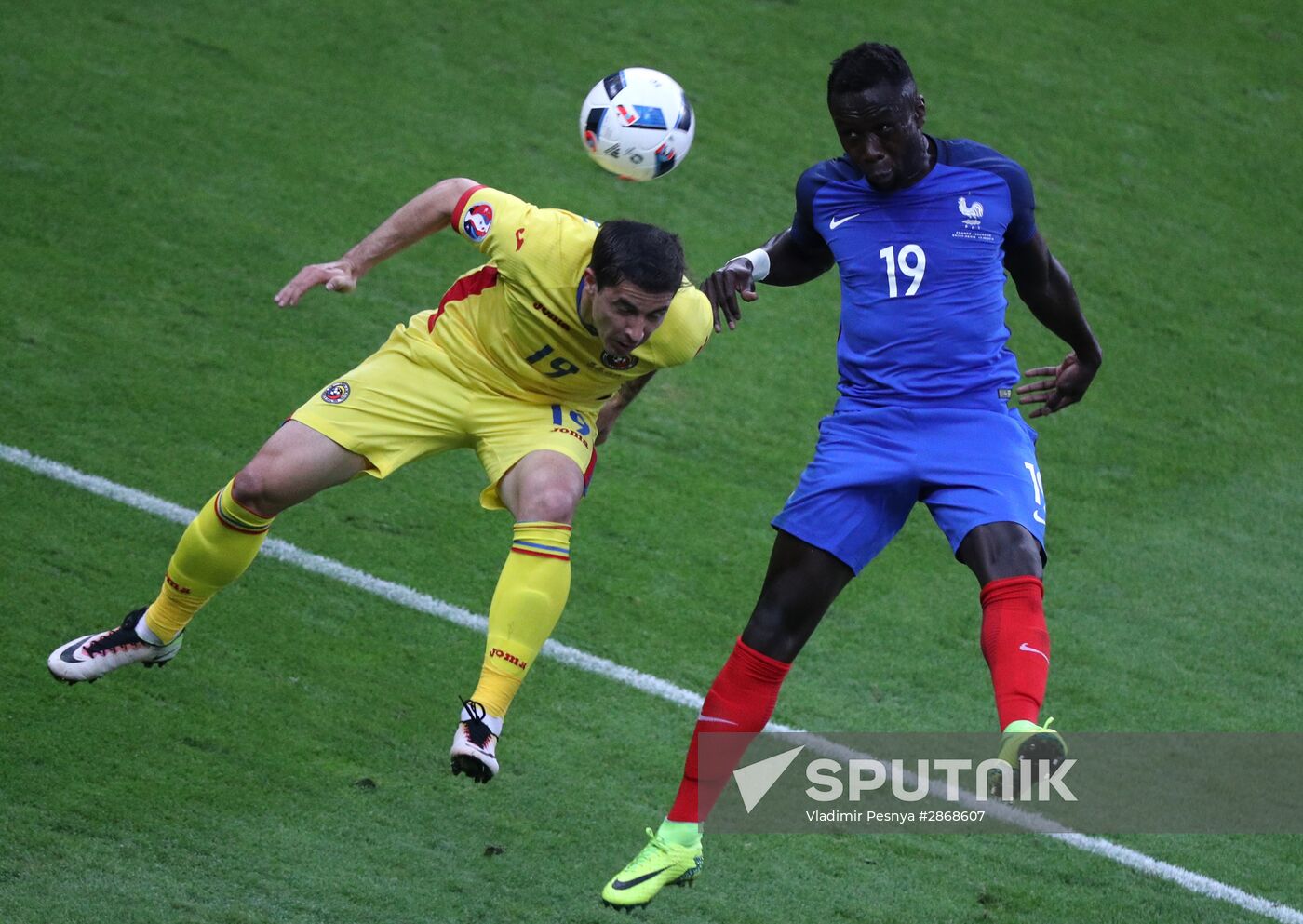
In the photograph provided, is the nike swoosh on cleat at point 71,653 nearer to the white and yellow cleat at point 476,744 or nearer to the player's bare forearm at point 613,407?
the white and yellow cleat at point 476,744

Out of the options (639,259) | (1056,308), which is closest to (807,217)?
(639,259)

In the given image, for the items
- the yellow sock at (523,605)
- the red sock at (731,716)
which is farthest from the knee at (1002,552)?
the yellow sock at (523,605)

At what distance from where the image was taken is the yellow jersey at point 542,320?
17.9 ft

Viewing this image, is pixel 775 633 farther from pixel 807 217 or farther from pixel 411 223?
pixel 411 223

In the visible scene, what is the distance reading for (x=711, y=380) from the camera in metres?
9.41

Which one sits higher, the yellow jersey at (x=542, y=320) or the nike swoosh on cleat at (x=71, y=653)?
the yellow jersey at (x=542, y=320)

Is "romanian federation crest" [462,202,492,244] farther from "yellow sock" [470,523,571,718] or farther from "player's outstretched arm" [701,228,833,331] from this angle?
"yellow sock" [470,523,571,718]

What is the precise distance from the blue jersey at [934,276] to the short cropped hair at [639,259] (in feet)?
2.11

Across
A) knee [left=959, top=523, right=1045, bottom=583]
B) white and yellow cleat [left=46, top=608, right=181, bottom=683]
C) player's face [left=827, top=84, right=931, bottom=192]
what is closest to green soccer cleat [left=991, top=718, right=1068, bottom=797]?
knee [left=959, top=523, right=1045, bottom=583]

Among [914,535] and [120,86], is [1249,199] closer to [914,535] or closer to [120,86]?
[914,535]

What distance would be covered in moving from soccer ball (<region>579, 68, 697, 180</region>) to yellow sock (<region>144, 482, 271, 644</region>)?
189 cm

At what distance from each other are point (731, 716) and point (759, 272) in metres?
1.52

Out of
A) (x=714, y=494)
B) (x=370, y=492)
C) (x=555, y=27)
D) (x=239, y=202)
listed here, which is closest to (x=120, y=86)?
(x=239, y=202)

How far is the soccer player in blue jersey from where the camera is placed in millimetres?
5105
